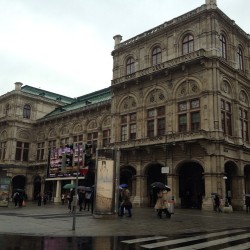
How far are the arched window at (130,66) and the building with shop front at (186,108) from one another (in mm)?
123

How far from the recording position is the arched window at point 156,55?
122 ft

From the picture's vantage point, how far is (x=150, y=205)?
34.8m

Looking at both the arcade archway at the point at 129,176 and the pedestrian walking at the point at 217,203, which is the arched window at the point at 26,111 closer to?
the arcade archway at the point at 129,176

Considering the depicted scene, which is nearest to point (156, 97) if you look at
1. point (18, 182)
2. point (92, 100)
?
point (92, 100)

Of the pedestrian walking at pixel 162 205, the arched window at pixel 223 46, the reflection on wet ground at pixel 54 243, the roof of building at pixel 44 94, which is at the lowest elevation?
Answer: the reflection on wet ground at pixel 54 243

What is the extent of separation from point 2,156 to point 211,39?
130 ft

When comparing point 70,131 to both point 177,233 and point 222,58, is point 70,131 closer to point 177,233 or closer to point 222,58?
point 222,58

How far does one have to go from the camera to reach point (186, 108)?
1293 inches

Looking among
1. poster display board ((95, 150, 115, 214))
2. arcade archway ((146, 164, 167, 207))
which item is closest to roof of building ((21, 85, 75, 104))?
arcade archway ((146, 164, 167, 207))

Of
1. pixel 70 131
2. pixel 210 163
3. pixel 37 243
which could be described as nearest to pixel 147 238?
pixel 37 243

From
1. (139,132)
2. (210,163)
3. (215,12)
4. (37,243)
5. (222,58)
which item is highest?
(215,12)

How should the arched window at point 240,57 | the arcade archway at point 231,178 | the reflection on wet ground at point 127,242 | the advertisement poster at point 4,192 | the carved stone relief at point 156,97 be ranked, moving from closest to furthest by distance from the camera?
1. the reflection on wet ground at point 127,242
2. the advertisement poster at point 4,192
3. the arcade archway at point 231,178
4. the carved stone relief at point 156,97
5. the arched window at point 240,57

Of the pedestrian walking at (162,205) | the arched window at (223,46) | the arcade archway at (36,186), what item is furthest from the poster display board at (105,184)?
the arcade archway at (36,186)

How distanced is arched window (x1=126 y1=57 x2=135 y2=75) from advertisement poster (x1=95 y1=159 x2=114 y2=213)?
22.2m
